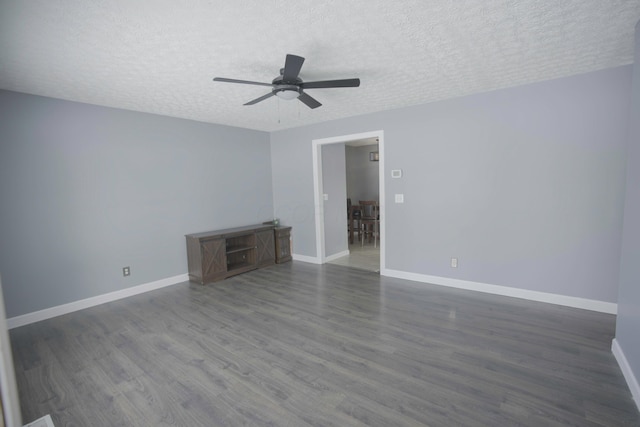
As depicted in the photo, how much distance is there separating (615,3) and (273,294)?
406cm

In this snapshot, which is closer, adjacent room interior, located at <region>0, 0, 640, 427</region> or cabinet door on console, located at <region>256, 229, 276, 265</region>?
adjacent room interior, located at <region>0, 0, 640, 427</region>

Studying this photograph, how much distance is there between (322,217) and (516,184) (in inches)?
119

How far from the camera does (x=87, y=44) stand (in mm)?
2176

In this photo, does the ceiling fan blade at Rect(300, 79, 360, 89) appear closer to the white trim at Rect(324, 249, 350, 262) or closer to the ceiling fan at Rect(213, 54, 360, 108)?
the ceiling fan at Rect(213, 54, 360, 108)

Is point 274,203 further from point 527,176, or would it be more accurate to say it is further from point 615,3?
point 615,3

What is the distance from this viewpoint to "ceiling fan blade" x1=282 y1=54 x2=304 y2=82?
2.14 m

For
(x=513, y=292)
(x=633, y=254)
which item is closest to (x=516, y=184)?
(x=513, y=292)

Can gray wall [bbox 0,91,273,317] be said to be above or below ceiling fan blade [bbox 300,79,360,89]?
below

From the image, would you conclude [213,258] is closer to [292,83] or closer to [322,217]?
[322,217]

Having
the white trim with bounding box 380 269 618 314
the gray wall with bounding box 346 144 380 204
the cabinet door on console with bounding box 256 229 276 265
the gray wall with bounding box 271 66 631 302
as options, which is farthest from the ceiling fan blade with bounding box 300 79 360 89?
the gray wall with bounding box 346 144 380 204

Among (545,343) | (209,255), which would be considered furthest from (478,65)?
(209,255)

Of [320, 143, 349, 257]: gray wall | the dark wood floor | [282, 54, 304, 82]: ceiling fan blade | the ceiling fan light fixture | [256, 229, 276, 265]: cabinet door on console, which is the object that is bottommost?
the dark wood floor

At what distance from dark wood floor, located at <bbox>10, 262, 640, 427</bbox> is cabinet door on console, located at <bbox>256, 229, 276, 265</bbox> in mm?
1574

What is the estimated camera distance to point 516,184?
3482 mm
